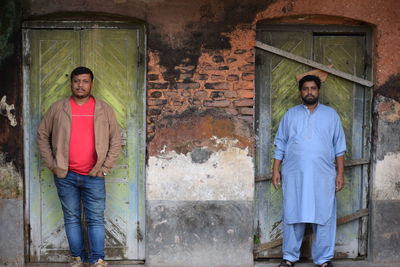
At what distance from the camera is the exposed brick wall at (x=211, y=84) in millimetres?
5605

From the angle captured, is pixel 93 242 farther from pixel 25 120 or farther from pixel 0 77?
pixel 0 77

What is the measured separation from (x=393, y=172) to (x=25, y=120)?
12.2 ft

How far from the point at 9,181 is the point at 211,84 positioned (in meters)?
2.18

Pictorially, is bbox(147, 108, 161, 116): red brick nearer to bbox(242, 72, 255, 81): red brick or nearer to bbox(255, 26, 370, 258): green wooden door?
bbox(242, 72, 255, 81): red brick

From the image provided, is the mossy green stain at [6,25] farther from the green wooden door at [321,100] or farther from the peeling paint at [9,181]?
the green wooden door at [321,100]

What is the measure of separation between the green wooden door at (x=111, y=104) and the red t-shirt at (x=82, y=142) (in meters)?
0.45

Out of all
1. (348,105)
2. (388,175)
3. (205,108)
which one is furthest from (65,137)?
(388,175)

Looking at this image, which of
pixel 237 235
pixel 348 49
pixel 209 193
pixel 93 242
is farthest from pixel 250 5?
pixel 93 242

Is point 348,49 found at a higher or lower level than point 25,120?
higher

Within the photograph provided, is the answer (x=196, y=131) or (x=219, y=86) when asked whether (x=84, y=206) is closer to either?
(x=196, y=131)

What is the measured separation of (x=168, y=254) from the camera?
570 cm

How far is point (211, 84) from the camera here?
5.64m

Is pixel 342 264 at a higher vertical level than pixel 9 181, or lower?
lower

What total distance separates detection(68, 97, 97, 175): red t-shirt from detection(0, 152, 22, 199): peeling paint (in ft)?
2.22
